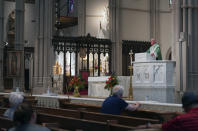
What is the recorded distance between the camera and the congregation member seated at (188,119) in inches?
132

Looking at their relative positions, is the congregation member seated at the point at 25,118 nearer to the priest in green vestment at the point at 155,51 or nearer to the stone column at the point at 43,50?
the priest in green vestment at the point at 155,51

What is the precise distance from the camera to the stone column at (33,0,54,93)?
23.8 metres

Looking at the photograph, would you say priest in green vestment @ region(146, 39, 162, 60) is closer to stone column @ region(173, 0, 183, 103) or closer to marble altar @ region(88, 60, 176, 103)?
marble altar @ region(88, 60, 176, 103)

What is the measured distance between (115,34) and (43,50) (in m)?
4.95

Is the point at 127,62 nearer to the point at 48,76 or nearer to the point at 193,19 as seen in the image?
the point at 48,76

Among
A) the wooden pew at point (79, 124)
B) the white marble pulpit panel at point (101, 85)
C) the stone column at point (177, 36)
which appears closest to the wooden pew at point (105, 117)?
the wooden pew at point (79, 124)

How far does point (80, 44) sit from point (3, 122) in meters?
19.0

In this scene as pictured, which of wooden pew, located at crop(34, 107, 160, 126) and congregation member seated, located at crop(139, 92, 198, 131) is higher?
congregation member seated, located at crop(139, 92, 198, 131)

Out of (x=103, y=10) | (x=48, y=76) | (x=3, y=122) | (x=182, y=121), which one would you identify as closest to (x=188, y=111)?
(x=182, y=121)

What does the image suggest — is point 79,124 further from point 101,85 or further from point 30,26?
point 30,26

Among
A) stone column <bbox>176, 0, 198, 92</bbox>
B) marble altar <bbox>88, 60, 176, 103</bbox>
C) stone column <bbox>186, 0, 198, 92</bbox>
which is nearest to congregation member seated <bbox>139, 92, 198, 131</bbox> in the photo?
marble altar <bbox>88, 60, 176, 103</bbox>

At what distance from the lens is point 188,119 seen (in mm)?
3389

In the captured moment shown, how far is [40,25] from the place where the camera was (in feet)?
79.4

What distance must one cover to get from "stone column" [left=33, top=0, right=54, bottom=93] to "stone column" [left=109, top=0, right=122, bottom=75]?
415cm
